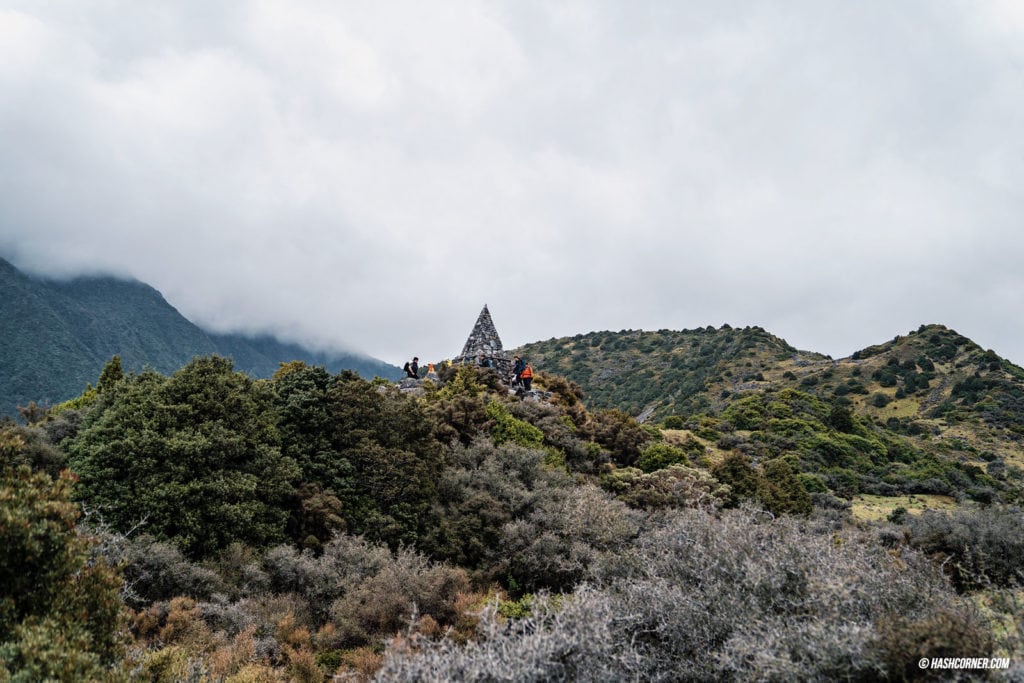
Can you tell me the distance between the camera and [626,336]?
288 ft

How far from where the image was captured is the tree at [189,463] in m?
10.6

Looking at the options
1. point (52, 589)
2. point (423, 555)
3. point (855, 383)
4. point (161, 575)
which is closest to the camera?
point (52, 589)

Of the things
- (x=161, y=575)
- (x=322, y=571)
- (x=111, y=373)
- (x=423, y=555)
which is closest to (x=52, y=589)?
(x=161, y=575)

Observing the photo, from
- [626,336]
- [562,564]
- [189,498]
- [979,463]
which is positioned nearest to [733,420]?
[979,463]

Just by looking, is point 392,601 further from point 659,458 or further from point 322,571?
point 659,458

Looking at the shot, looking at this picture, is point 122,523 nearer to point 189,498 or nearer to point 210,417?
point 189,498

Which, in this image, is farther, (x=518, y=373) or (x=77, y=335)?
(x=77, y=335)

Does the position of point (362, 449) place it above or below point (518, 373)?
below

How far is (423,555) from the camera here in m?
12.2

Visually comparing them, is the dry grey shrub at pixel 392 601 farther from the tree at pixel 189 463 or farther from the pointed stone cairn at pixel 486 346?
the pointed stone cairn at pixel 486 346

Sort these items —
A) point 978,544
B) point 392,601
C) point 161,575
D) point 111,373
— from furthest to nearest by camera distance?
point 111,373
point 978,544
point 392,601
point 161,575

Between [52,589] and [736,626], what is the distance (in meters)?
7.60

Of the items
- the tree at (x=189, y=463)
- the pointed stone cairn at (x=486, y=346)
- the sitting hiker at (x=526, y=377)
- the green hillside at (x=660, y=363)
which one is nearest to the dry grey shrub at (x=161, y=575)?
the tree at (x=189, y=463)

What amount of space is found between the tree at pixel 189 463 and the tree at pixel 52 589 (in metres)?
4.83
